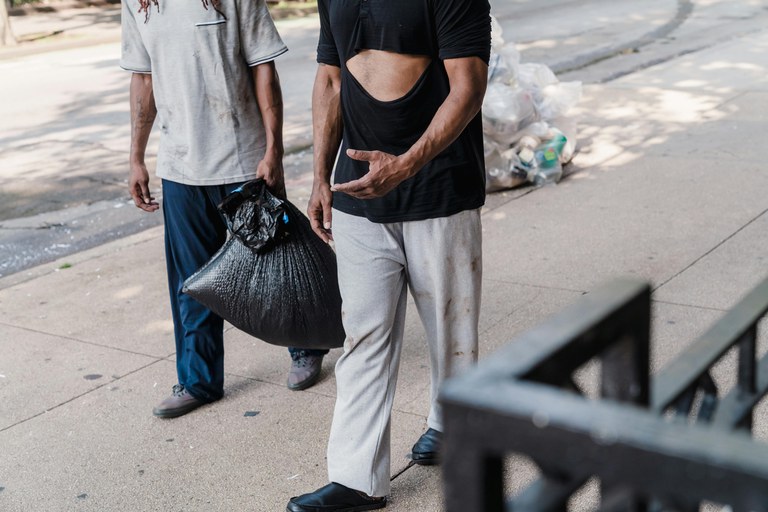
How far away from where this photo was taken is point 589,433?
2.59 feet

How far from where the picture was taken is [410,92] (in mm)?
2895

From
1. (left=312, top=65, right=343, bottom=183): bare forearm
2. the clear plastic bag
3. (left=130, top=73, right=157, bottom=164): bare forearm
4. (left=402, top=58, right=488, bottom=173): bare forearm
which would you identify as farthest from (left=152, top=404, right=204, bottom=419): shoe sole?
the clear plastic bag

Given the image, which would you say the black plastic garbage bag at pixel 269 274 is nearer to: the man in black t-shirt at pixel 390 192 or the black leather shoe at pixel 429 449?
the man in black t-shirt at pixel 390 192

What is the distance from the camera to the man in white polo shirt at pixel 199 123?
3.65m

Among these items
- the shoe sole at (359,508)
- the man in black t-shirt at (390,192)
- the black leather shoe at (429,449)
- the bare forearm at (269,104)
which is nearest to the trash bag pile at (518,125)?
the bare forearm at (269,104)

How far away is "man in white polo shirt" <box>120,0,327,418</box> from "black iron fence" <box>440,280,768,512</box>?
2.83 metres

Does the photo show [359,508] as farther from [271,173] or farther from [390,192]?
[271,173]

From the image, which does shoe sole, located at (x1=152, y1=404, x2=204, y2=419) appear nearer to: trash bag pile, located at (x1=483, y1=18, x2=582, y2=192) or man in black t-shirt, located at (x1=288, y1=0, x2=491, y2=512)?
man in black t-shirt, located at (x1=288, y1=0, x2=491, y2=512)

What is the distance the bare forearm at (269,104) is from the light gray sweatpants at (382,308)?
2.52ft

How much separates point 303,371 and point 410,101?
1.54 metres

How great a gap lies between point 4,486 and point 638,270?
323 centimetres

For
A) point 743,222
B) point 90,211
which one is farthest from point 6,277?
point 743,222

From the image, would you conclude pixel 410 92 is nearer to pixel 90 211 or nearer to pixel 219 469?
pixel 219 469

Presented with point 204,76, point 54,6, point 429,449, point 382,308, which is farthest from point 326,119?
point 54,6
